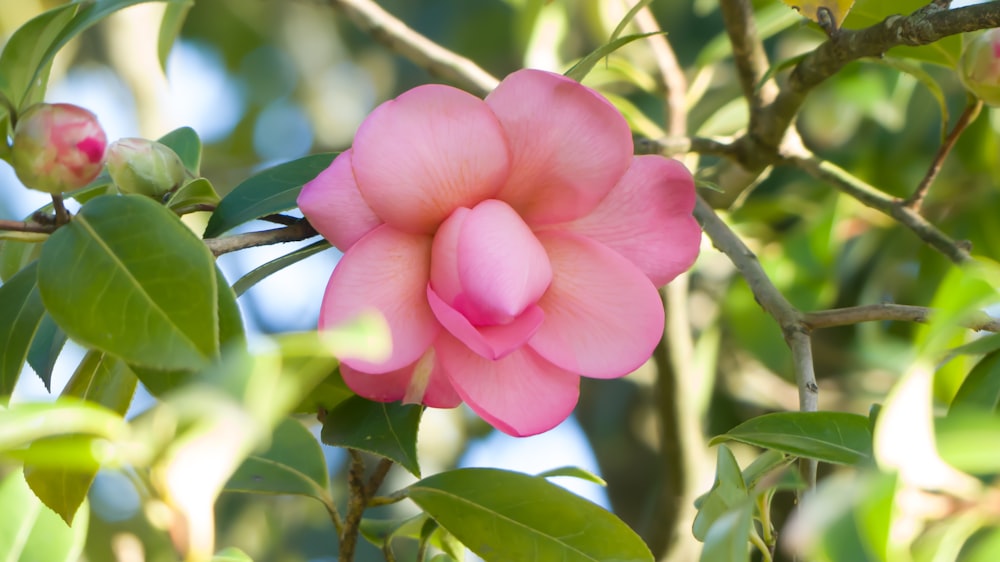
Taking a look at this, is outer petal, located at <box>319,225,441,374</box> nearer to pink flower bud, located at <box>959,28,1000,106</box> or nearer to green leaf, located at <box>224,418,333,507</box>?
green leaf, located at <box>224,418,333,507</box>

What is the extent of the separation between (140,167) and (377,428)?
0.78ft

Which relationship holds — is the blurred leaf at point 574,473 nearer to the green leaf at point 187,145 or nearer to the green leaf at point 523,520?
the green leaf at point 523,520

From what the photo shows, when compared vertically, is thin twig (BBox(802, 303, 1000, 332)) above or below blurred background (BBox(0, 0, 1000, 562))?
above

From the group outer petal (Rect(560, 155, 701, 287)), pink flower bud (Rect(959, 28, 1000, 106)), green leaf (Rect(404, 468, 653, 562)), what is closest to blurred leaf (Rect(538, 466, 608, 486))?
green leaf (Rect(404, 468, 653, 562))

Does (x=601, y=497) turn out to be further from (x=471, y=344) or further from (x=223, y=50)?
(x=223, y=50)


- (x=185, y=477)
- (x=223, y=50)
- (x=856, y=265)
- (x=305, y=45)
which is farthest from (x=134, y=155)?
(x=223, y=50)

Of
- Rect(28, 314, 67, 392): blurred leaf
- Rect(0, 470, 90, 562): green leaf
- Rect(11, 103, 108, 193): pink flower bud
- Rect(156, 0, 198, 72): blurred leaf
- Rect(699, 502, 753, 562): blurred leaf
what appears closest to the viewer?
Rect(699, 502, 753, 562): blurred leaf

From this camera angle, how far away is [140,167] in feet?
2.29

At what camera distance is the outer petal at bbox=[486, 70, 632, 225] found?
639mm

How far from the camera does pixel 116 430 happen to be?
16.8 inches

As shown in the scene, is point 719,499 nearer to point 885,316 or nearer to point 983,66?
point 885,316

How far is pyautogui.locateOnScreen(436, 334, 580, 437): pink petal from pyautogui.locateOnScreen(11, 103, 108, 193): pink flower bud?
0.24 m

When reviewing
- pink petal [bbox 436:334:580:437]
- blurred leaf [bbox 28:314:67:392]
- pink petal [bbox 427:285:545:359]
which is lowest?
pink petal [bbox 436:334:580:437]

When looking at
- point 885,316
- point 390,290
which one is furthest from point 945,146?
point 390,290
